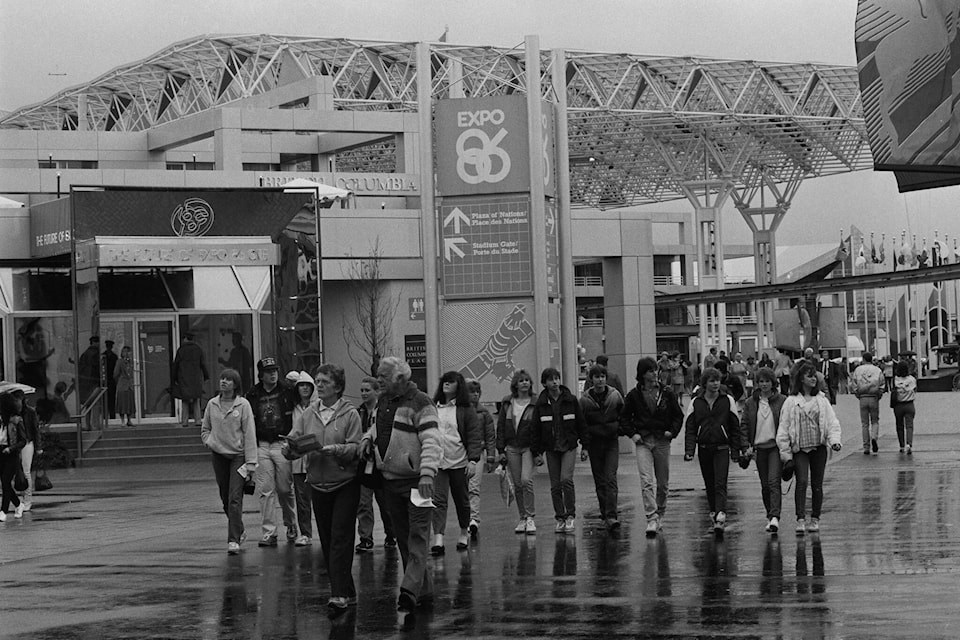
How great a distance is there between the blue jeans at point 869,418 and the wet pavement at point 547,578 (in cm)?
561

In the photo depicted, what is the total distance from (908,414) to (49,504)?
1316 centimetres

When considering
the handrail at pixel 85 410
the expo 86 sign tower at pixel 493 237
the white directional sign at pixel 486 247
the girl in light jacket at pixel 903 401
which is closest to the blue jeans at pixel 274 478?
the expo 86 sign tower at pixel 493 237

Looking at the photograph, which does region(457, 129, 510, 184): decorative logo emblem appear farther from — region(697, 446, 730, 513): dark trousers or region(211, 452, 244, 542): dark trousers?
region(211, 452, 244, 542): dark trousers

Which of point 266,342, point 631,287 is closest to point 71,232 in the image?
point 266,342

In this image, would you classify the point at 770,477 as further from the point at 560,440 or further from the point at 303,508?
the point at 303,508

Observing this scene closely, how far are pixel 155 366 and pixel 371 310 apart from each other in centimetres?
623

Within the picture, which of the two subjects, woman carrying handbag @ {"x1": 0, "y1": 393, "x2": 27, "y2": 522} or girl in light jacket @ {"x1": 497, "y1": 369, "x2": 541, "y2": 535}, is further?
woman carrying handbag @ {"x1": 0, "y1": 393, "x2": 27, "y2": 522}

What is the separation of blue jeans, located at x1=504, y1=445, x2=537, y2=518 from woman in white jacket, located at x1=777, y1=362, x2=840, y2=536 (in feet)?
8.06

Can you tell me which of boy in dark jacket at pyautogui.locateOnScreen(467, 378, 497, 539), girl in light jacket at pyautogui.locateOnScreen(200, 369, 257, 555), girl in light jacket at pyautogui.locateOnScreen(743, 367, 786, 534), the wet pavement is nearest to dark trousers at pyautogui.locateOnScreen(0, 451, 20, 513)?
the wet pavement

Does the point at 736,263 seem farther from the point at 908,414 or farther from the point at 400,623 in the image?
the point at 400,623

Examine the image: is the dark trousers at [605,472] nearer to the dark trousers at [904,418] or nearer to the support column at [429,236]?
the support column at [429,236]

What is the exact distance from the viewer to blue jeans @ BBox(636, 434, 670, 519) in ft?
48.9

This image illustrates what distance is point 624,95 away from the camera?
229 feet

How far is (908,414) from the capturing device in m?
24.6
